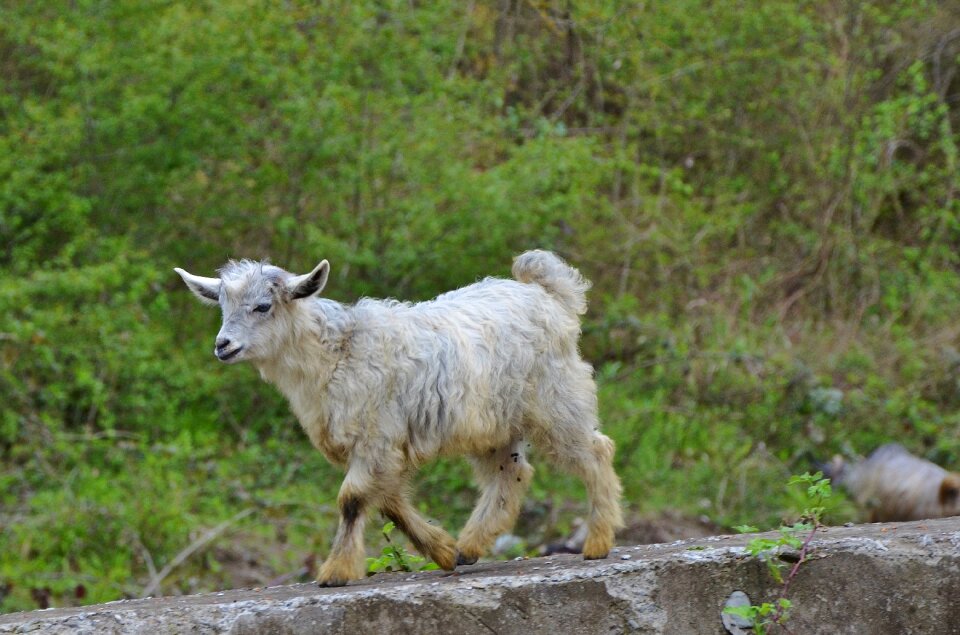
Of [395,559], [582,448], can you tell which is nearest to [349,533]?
[395,559]

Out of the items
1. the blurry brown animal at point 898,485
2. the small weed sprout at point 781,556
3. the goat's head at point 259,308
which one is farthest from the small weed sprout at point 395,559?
the blurry brown animal at point 898,485

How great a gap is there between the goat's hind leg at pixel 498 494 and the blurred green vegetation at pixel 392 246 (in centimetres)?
394

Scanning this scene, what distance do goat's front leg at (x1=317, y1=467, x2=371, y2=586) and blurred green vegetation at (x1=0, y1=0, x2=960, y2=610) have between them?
433 cm

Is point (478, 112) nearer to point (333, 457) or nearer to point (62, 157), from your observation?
point (62, 157)

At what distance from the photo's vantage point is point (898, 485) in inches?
423

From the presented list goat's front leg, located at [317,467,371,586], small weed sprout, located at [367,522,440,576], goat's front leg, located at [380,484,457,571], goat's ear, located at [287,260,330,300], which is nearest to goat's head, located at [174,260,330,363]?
goat's ear, located at [287,260,330,300]

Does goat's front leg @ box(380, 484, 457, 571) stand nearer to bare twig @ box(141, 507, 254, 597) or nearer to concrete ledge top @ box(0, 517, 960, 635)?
concrete ledge top @ box(0, 517, 960, 635)

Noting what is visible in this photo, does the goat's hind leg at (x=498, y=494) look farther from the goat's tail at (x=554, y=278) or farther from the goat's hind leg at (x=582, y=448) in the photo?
the goat's tail at (x=554, y=278)

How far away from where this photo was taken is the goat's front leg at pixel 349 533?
5602 millimetres

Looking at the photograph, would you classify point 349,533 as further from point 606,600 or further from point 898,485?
point 898,485

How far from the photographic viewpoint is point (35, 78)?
12.2 metres

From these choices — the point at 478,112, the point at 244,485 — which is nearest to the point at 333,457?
the point at 244,485

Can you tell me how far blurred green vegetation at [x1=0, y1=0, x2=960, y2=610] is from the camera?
10625 millimetres

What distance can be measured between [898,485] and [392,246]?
4666 millimetres
